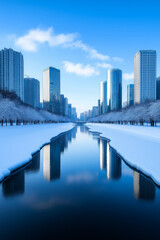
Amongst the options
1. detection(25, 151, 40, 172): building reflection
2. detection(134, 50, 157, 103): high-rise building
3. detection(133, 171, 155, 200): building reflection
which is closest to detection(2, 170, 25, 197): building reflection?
detection(25, 151, 40, 172): building reflection

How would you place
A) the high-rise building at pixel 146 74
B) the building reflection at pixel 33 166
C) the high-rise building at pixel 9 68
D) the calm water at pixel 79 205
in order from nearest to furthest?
the calm water at pixel 79 205 < the building reflection at pixel 33 166 < the high-rise building at pixel 9 68 < the high-rise building at pixel 146 74

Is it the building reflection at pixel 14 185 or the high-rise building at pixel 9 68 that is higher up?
the high-rise building at pixel 9 68

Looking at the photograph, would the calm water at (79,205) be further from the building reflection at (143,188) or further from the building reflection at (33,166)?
the building reflection at (33,166)

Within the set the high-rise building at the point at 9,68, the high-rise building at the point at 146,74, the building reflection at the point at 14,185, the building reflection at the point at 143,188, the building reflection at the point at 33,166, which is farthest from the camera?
the high-rise building at the point at 146,74

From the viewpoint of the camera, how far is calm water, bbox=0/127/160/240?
4062 millimetres

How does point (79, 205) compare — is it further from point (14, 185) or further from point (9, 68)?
Answer: point (9, 68)

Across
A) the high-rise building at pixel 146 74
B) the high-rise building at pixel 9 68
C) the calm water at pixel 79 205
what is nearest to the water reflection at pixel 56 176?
the calm water at pixel 79 205

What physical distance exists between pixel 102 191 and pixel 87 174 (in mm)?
2071

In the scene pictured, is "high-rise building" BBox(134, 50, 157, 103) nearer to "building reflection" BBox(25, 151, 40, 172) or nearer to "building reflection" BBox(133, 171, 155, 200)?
"building reflection" BBox(25, 151, 40, 172)

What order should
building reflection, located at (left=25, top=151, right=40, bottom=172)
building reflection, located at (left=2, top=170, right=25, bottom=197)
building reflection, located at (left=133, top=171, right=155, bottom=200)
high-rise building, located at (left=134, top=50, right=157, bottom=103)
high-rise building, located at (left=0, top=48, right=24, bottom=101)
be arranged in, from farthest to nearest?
high-rise building, located at (left=134, top=50, right=157, bottom=103)
high-rise building, located at (left=0, top=48, right=24, bottom=101)
building reflection, located at (left=25, top=151, right=40, bottom=172)
building reflection, located at (left=2, top=170, right=25, bottom=197)
building reflection, located at (left=133, top=171, right=155, bottom=200)

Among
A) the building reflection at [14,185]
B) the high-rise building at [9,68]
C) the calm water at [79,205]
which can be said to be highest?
the high-rise building at [9,68]

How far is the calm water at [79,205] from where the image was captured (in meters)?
4.06

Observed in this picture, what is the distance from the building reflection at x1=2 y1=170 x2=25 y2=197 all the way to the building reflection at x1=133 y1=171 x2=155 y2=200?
5.19 metres

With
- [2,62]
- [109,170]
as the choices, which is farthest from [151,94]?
[109,170]
